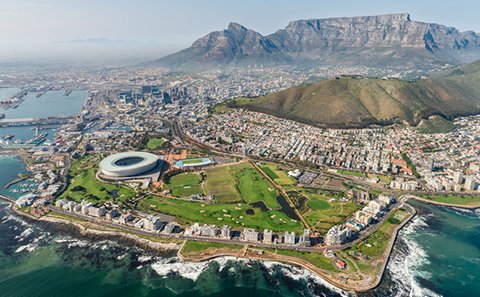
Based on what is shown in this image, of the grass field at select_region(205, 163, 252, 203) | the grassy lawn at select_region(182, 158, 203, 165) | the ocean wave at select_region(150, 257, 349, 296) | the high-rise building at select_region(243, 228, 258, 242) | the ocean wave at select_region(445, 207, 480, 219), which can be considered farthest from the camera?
the grassy lawn at select_region(182, 158, 203, 165)

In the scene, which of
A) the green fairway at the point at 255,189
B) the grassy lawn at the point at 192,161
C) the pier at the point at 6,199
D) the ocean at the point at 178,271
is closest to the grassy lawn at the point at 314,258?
the ocean at the point at 178,271

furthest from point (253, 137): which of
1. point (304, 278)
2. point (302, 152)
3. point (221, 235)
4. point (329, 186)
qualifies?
point (304, 278)

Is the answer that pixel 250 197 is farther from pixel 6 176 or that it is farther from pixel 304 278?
pixel 6 176

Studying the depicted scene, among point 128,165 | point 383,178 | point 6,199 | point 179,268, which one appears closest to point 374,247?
point 383,178

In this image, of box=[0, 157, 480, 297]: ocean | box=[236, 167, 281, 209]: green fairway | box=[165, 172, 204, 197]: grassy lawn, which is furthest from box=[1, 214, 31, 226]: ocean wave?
box=[236, 167, 281, 209]: green fairway

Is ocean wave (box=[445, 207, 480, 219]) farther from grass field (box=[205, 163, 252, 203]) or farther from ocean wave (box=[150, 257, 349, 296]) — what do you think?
grass field (box=[205, 163, 252, 203])

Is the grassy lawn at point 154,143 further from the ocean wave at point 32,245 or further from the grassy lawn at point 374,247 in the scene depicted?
the grassy lawn at point 374,247
